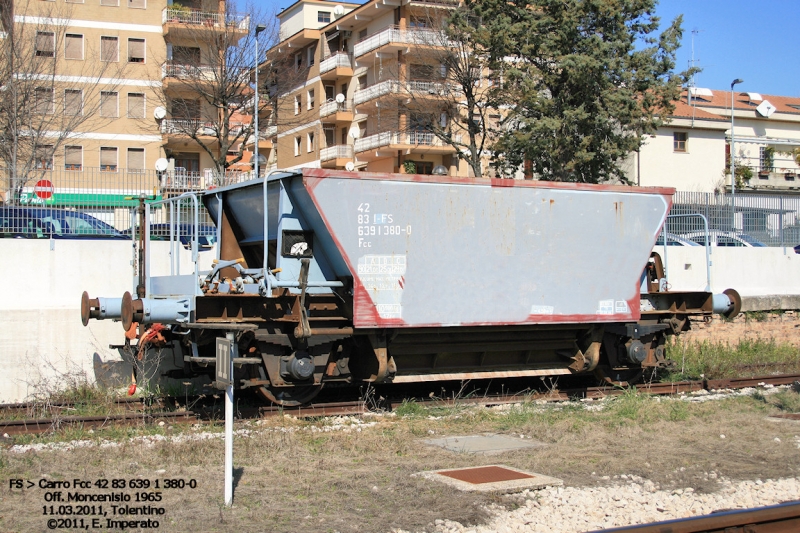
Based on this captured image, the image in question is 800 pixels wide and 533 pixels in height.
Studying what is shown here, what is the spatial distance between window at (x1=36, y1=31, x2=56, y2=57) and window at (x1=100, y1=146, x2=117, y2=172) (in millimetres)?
12983

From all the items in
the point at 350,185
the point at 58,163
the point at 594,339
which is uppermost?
the point at 58,163

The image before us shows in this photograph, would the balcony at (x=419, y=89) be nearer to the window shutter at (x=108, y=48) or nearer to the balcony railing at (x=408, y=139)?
the balcony railing at (x=408, y=139)

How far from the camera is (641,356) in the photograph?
12984 millimetres

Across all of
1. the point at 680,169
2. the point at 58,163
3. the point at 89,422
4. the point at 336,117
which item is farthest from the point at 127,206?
the point at 680,169

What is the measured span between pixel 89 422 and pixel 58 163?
27.2 meters

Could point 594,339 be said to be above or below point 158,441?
above

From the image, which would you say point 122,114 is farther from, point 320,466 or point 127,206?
point 320,466

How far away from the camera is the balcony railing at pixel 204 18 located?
36.3 m

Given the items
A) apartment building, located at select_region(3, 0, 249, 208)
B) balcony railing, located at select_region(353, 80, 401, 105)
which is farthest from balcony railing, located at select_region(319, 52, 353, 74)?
apartment building, located at select_region(3, 0, 249, 208)

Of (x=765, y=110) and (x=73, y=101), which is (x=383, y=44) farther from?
(x=765, y=110)

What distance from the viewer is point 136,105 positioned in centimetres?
4097

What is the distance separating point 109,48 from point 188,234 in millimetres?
31480

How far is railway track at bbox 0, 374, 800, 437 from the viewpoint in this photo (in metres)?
9.91

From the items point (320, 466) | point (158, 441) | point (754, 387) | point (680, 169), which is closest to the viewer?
point (320, 466)
